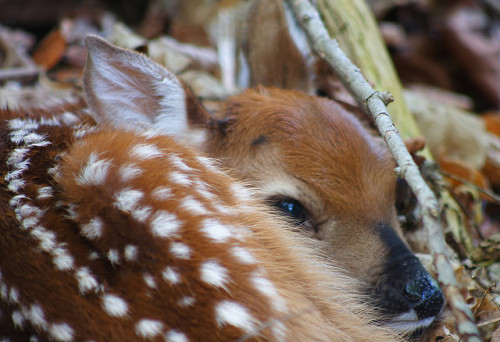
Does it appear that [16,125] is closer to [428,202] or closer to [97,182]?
[97,182]

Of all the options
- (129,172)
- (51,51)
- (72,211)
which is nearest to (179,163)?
(129,172)

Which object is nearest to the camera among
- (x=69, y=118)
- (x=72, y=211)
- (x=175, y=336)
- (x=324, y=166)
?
(x=175, y=336)

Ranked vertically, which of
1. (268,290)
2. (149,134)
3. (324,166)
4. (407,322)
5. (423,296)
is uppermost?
(149,134)

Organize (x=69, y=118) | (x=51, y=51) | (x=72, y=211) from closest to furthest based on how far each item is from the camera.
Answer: (x=72, y=211)
(x=69, y=118)
(x=51, y=51)

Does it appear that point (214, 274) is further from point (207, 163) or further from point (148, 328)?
point (207, 163)

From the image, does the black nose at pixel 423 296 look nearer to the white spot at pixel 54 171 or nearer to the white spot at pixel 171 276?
the white spot at pixel 171 276

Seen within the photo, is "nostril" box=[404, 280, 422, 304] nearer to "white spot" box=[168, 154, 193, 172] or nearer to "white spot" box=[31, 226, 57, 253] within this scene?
"white spot" box=[168, 154, 193, 172]

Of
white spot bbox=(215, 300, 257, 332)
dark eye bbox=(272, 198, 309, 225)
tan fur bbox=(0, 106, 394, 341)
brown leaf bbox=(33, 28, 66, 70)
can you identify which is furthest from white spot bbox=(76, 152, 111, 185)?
brown leaf bbox=(33, 28, 66, 70)

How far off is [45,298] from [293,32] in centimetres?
206

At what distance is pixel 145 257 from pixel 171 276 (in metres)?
0.10

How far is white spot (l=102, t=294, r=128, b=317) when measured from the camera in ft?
5.24

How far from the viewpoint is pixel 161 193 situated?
1777mm

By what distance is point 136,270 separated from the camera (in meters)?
1.64

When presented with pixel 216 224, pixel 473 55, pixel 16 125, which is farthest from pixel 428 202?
pixel 473 55
